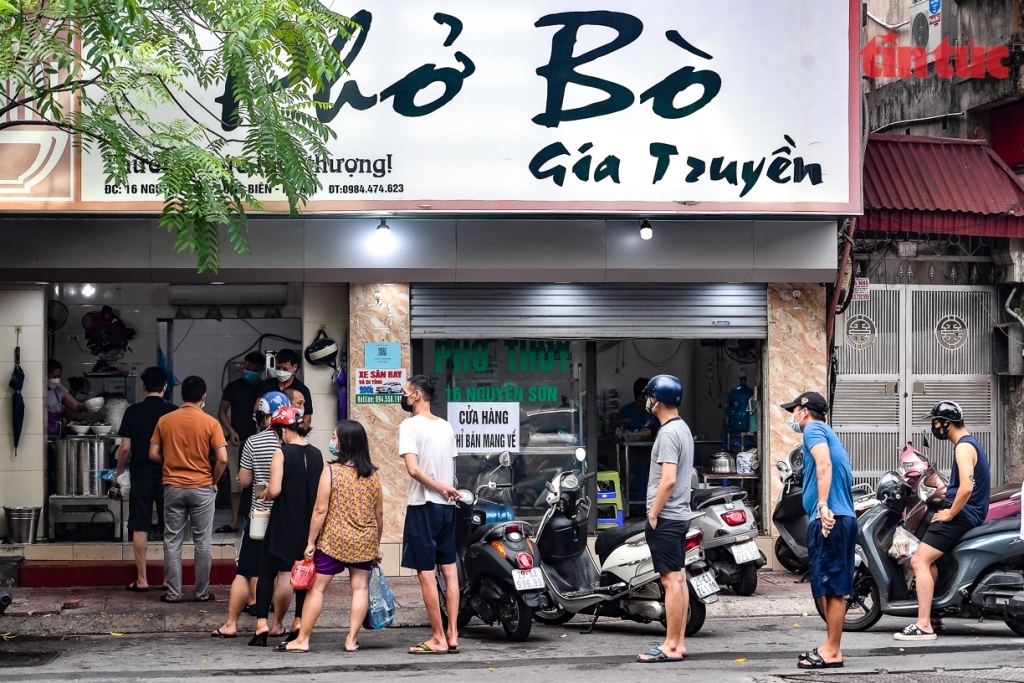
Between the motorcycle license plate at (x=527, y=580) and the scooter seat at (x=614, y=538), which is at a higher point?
the scooter seat at (x=614, y=538)

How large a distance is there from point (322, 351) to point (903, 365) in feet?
21.0

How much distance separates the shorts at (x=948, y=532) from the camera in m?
8.86

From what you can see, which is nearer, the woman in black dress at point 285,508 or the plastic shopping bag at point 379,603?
the woman in black dress at point 285,508

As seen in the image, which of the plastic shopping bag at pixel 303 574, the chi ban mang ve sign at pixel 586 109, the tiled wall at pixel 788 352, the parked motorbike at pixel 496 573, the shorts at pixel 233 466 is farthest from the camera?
the shorts at pixel 233 466

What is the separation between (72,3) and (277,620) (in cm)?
462

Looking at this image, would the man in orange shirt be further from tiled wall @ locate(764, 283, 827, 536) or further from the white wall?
tiled wall @ locate(764, 283, 827, 536)

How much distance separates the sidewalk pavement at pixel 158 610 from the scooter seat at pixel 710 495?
3.05 feet

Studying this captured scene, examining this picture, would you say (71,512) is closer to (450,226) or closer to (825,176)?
(450,226)

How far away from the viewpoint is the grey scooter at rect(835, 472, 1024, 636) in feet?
28.7

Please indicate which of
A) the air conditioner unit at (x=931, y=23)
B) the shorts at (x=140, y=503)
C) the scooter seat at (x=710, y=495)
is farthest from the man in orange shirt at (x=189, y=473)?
the air conditioner unit at (x=931, y=23)

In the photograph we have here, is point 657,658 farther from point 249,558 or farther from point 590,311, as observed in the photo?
point 590,311

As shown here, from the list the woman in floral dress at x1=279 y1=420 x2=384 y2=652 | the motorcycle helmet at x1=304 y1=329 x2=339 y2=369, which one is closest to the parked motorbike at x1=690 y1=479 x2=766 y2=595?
the woman in floral dress at x1=279 y1=420 x2=384 y2=652

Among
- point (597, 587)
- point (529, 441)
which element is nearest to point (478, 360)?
point (529, 441)

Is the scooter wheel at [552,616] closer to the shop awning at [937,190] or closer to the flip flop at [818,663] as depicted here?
the flip flop at [818,663]
